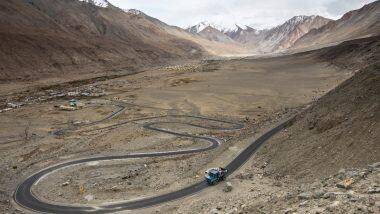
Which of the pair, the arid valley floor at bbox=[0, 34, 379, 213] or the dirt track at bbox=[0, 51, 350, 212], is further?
the dirt track at bbox=[0, 51, 350, 212]

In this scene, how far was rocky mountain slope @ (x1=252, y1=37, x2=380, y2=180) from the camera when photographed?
41.7 meters

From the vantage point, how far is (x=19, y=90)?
14100 cm

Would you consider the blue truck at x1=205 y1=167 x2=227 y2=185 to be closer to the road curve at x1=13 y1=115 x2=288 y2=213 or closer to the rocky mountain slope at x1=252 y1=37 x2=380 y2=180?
the road curve at x1=13 y1=115 x2=288 y2=213

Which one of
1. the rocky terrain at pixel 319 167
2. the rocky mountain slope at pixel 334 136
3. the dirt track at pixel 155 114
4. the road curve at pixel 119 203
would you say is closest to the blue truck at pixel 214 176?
the road curve at pixel 119 203

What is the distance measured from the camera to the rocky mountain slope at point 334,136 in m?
41.7

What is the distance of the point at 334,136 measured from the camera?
156 feet

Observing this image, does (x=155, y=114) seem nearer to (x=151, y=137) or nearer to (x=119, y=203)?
→ (x=151, y=137)

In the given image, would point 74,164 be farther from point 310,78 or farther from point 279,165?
point 310,78

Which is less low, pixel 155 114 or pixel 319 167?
pixel 319 167

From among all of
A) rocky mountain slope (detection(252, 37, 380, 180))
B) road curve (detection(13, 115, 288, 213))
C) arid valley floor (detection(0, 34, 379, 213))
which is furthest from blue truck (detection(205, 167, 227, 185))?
rocky mountain slope (detection(252, 37, 380, 180))

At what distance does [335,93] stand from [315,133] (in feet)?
31.8

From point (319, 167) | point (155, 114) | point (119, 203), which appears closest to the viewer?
point (319, 167)

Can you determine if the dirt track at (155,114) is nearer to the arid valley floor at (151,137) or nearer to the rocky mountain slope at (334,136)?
the arid valley floor at (151,137)

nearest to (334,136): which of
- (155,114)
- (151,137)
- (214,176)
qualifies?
(214,176)
